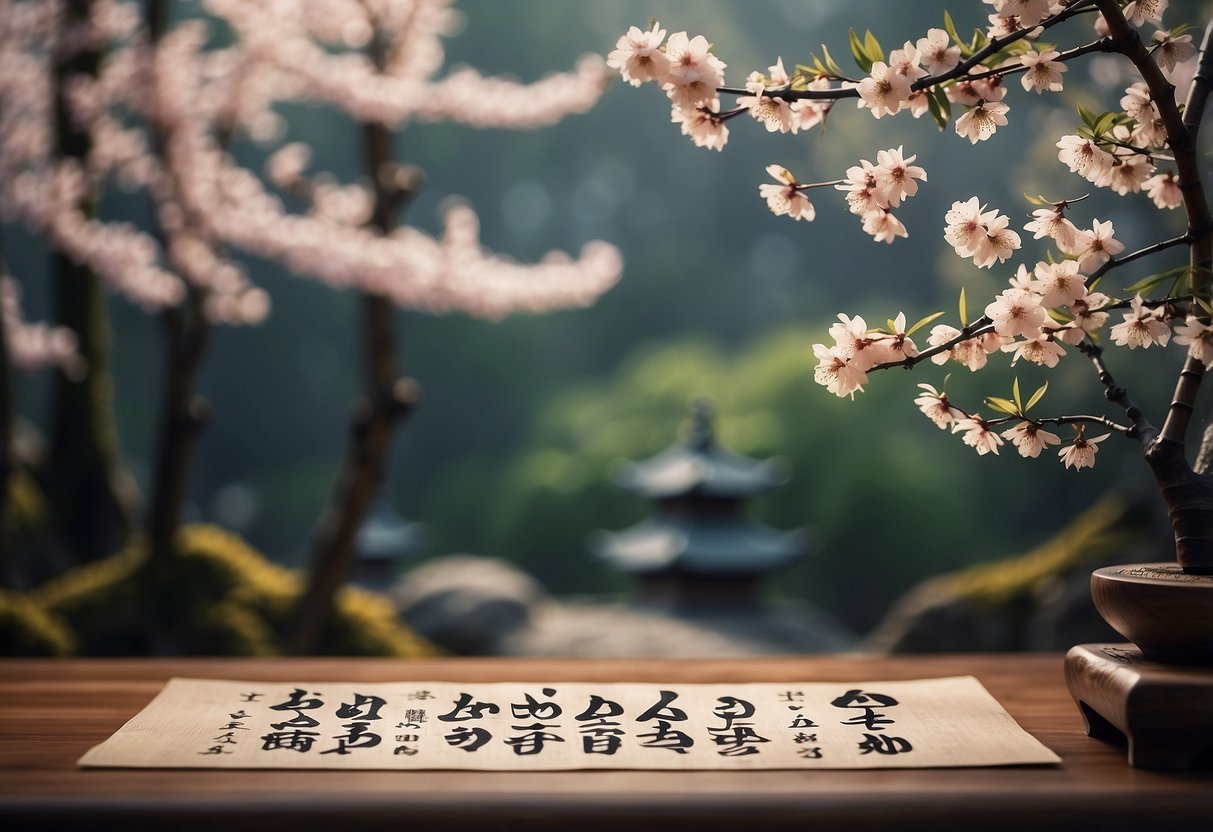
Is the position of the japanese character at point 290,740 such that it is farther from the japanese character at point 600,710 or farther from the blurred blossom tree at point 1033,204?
the blurred blossom tree at point 1033,204

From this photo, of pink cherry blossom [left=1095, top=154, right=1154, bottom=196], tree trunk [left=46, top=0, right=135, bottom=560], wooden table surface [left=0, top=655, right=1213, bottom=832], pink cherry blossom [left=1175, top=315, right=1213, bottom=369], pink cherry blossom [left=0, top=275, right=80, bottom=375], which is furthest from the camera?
tree trunk [left=46, top=0, right=135, bottom=560]

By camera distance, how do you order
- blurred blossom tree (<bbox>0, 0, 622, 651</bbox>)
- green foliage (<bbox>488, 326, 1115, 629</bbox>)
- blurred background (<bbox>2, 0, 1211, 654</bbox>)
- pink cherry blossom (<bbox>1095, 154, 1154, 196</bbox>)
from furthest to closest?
blurred background (<bbox>2, 0, 1211, 654</bbox>)
green foliage (<bbox>488, 326, 1115, 629</bbox>)
blurred blossom tree (<bbox>0, 0, 622, 651</bbox>)
pink cherry blossom (<bbox>1095, 154, 1154, 196</bbox>)

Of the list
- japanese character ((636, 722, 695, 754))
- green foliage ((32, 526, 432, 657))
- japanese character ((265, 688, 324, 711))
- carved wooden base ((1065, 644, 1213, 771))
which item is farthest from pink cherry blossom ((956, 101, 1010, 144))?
green foliage ((32, 526, 432, 657))

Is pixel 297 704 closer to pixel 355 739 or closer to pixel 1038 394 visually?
pixel 355 739

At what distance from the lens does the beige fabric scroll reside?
864 mm

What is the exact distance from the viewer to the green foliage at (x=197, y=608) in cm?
390

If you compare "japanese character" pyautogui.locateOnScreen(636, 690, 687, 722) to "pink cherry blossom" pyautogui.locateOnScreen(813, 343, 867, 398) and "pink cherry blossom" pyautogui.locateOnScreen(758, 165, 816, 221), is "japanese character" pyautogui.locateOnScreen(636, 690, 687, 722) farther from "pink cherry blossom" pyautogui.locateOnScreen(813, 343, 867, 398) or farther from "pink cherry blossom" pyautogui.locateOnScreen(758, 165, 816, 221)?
"pink cherry blossom" pyautogui.locateOnScreen(758, 165, 816, 221)

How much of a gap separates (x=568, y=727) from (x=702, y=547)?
7.29 metres

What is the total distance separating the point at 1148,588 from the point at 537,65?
12905mm

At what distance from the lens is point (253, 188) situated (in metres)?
4.53

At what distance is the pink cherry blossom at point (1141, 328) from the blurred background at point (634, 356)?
874 centimetres

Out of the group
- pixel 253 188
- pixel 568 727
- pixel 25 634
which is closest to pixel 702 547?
pixel 253 188

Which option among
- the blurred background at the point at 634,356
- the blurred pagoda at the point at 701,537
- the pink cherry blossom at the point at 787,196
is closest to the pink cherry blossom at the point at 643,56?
the pink cherry blossom at the point at 787,196

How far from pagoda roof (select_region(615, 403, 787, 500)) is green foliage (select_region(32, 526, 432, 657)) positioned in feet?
13.3
